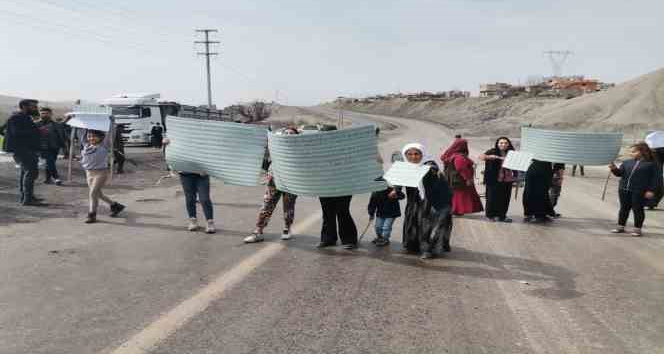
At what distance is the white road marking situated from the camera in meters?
4.02

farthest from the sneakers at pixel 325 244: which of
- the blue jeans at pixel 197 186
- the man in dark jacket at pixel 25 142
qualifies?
the man in dark jacket at pixel 25 142

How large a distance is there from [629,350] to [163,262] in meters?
4.67

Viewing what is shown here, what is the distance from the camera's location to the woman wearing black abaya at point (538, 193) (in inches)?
370

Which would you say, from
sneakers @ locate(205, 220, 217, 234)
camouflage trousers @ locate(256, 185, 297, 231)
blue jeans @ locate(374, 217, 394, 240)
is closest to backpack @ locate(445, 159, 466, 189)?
blue jeans @ locate(374, 217, 394, 240)

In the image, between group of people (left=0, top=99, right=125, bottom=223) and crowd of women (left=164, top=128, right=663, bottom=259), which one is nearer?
crowd of women (left=164, top=128, right=663, bottom=259)

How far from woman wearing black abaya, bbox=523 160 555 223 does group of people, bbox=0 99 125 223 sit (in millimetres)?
6750

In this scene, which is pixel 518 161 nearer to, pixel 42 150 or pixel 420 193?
pixel 420 193

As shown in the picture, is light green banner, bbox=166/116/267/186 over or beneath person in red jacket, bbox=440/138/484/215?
over

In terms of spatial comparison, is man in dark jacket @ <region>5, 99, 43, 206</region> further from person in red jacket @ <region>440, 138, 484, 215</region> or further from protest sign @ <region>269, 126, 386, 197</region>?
person in red jacket @ <region>440, 138, 484, 215</region>

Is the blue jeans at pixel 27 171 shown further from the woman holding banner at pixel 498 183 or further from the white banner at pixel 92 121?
the woman holding banner at pixel 498 183

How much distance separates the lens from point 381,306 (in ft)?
16.1

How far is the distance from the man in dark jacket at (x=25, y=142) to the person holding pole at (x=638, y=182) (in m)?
9.60

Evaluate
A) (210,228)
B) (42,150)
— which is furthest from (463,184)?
(42,150)

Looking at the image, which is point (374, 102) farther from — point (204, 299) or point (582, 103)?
point (204, 299)
